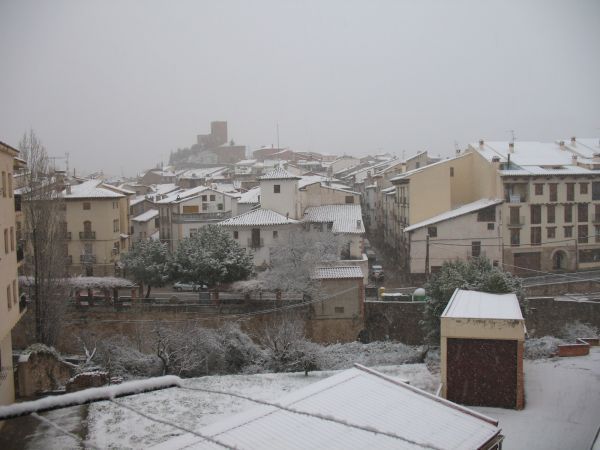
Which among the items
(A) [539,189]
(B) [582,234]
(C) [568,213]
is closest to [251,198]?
(A) [539,189]

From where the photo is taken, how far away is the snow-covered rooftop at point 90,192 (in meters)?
31.6

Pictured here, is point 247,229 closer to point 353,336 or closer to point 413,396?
point 353,336

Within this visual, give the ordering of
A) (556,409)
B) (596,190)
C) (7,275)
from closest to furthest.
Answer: (556,409), (7,275), (596,190)

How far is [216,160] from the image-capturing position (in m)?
92.8

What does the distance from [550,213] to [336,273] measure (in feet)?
45.6

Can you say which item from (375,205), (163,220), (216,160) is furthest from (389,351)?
(216,160)

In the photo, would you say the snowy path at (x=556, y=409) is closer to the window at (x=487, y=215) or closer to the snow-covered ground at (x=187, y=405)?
the snow-covered ground at (x=187, y=405)

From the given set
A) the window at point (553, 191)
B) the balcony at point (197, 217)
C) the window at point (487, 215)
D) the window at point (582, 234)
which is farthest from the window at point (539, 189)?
the balcony at point (197, 217)

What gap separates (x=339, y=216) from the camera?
3234 cm

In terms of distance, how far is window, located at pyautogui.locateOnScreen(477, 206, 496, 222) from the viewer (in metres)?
30.0

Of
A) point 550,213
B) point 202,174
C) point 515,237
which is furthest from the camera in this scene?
point 202,174

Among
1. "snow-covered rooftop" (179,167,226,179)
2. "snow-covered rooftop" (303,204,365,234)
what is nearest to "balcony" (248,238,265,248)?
"snow-covered rooftop" (303,204,365,234)

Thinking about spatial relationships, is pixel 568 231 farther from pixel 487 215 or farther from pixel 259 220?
pixel 259 220

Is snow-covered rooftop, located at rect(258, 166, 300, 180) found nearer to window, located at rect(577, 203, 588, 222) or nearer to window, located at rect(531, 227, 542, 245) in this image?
window, located at rect(531, 227, 542, 245)
